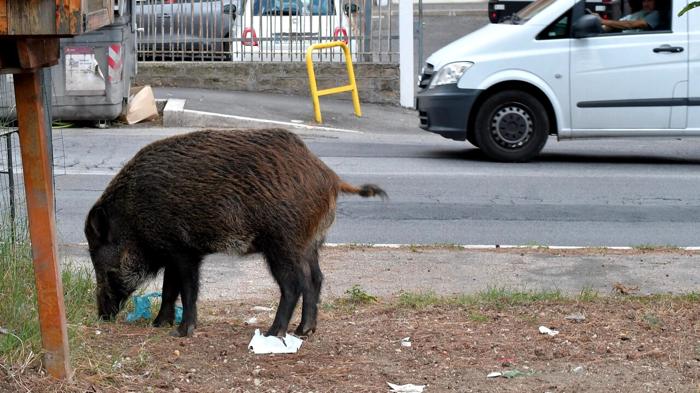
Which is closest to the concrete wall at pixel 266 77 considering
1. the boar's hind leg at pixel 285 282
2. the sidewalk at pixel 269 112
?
the sidewalk at pixel 269 112

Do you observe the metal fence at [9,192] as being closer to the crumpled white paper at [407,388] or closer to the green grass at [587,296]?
the crumpled white paper at [407,388]

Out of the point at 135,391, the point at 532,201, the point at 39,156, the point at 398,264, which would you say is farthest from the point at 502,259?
the point at 39,156

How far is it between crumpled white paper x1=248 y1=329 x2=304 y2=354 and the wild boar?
0.09m

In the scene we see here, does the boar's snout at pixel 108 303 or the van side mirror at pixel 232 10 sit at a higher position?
the van side mirror at pixel 232 10

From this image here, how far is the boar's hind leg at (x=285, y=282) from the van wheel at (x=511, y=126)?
762cm

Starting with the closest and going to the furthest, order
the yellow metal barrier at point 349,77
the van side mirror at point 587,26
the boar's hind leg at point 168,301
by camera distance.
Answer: the boar's hind leg at point 168,301 < the van side mirror at point 587,26 < the yellow metal barrier at point 349,77

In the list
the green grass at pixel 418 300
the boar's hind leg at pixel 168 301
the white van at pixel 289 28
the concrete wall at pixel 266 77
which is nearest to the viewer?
the boar's hind leg at pixel 168 301

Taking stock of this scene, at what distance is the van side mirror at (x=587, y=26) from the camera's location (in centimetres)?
1248

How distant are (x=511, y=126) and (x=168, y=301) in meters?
7.60

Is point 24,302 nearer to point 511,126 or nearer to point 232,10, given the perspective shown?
point 511,126

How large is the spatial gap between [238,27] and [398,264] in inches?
449

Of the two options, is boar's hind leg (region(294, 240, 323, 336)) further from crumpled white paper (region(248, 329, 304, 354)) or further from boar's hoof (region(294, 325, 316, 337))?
crumpled white paper (region(248, 329, 304, 354))

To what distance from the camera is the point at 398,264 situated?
301 inches

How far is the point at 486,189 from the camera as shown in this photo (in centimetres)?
1108
